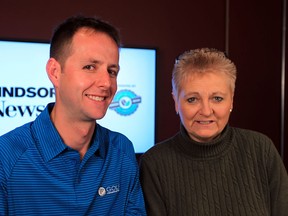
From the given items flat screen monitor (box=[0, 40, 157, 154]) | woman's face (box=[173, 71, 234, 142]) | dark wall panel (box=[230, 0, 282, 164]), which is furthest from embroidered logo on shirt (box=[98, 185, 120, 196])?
dark wall panel (box=[230, 0, 282, 164])

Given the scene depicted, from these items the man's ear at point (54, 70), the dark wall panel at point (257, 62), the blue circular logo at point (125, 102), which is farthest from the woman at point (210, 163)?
the dark wall panel at point (257, 62)

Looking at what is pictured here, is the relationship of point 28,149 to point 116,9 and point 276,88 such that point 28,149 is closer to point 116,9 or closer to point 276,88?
point 116,9

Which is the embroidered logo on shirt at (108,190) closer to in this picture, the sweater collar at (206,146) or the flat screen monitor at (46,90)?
the sweater collar at (206,146)

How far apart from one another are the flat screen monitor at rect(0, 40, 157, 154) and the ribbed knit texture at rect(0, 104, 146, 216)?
4.99ft

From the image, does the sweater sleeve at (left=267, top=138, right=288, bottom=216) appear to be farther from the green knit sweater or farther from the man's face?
the man's face

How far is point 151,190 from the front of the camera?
1.66 meters

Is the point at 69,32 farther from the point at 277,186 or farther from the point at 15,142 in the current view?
the point at 277,186

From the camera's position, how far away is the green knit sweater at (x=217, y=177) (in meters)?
1.61

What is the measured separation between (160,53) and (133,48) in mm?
332

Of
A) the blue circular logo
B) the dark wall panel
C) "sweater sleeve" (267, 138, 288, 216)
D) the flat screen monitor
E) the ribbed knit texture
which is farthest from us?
the dark wall panel

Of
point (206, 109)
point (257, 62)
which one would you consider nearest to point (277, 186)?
point (206, 109)

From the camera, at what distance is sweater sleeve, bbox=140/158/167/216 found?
1608 mm

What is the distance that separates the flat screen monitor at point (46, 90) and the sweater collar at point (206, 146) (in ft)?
5.33

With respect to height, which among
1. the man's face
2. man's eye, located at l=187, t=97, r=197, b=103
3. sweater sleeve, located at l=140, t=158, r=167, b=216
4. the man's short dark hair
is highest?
the man's short dark hair
